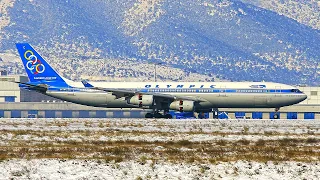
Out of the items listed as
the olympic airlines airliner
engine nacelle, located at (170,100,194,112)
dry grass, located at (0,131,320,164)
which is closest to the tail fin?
the olympic airlines airliner

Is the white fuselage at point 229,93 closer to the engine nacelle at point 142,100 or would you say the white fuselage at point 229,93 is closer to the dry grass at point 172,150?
the engine nacelle at point 142,100

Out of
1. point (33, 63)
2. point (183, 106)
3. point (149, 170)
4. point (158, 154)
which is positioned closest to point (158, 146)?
point (158, 154)

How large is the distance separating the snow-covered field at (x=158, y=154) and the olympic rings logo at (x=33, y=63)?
3381cm

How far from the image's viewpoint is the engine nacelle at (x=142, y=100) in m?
93.7

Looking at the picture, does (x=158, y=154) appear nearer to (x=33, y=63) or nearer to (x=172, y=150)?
(x=172, y=150)

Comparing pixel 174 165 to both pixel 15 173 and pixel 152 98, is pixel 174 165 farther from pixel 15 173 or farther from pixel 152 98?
pixel 152 98

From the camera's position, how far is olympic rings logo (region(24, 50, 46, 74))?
10069 centimetres

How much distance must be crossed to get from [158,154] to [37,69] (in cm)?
5468

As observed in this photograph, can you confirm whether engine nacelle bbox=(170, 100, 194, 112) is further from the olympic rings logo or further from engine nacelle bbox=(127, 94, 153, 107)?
the olympic rings logo

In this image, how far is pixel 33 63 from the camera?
102 meters

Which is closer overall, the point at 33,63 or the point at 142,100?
the point at 142,100

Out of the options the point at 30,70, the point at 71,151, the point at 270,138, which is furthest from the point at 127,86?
the point at 71,151

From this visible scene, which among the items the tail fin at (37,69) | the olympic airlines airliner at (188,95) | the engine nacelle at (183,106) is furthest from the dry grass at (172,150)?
the tail fin at (37,69)

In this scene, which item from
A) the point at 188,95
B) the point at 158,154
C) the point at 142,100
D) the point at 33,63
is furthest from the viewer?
the point at 33,63
